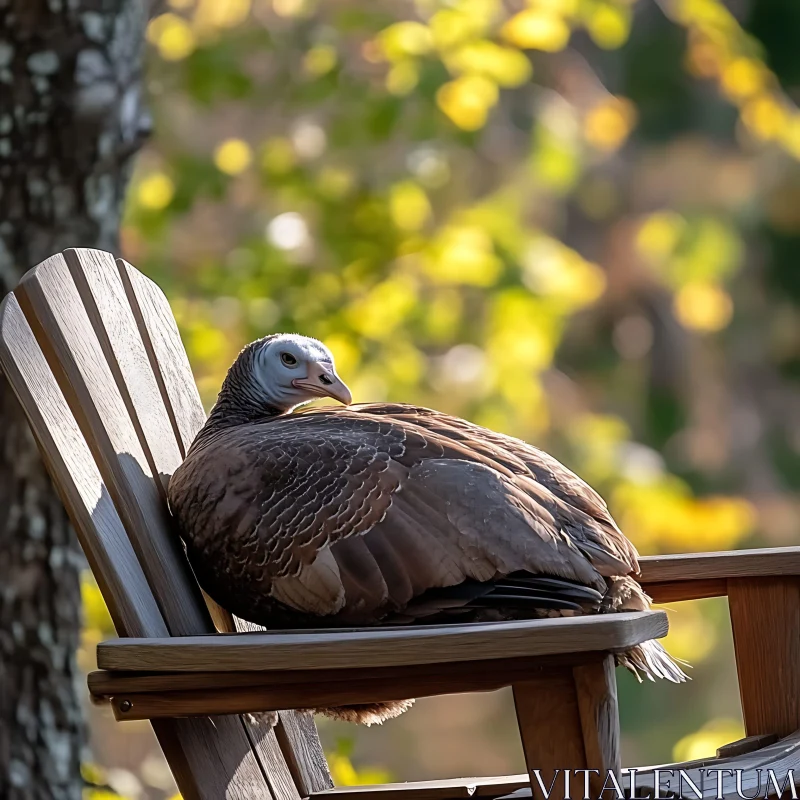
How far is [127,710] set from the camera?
4.79ft

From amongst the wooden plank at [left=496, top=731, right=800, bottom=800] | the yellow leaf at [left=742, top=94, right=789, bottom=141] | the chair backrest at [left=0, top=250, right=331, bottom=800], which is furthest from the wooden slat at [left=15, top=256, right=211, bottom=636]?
the yellow leaf at [left=742, top=94, right=789, bottom=141]

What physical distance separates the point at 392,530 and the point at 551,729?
1.04 ft

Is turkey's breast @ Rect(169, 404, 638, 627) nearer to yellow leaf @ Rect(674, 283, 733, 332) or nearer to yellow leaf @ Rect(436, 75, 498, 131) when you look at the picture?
yellow leaf @ Rect(436, 75, 498, 131)

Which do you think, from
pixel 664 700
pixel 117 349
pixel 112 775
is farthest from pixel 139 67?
pixel 664 700

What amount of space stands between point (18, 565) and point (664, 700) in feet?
27.0

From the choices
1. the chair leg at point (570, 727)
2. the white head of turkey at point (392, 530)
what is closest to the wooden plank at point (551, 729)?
the chair leg at point (570, 727)

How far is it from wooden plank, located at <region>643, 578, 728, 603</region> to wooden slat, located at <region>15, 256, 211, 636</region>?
72 cm

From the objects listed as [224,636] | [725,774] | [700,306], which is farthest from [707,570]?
[700,306]

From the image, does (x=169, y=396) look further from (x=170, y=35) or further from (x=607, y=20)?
(x=607, y=20)

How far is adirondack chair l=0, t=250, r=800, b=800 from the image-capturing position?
1354 mm

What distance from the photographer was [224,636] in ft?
4.85

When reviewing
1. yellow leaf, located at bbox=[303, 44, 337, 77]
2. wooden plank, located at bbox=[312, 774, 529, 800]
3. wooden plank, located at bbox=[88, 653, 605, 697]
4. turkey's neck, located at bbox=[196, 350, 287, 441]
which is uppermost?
yellow leaf, located at bbox=[303, 44, 337, 77]

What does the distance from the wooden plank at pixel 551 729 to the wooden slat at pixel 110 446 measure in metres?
0.58

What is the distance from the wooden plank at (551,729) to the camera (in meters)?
1.37
